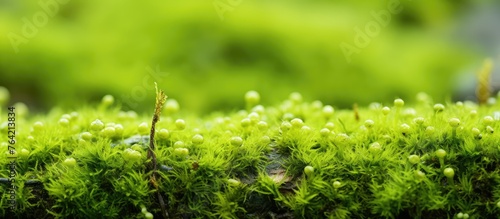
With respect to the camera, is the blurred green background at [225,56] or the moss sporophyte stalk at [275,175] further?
the blurred green background at [225,56]

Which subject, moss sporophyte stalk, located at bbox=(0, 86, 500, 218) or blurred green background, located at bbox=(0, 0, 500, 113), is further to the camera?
blurred green background, located at bbox=(0, 0, 500, 113)

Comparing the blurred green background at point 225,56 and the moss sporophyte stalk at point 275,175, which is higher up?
the blurred green background at point 225,56

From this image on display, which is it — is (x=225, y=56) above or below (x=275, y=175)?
above

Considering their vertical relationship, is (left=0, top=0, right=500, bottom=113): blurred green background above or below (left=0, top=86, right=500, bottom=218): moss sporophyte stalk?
above

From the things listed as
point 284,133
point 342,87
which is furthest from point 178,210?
point 342,87

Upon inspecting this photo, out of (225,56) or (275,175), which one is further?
(225,56)
